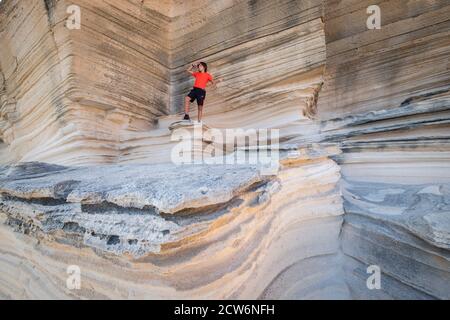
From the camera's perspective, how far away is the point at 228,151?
5480mm

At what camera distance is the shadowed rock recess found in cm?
203

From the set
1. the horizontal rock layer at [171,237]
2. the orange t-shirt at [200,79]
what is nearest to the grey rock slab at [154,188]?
the horizontal rock layer at [171,237]

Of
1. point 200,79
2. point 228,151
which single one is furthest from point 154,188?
point 200,79

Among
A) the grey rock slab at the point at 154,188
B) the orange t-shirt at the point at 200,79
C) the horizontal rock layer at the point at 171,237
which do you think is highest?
the orange t-shirt at the point at 200,79

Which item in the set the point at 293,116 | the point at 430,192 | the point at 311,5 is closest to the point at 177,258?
the point at 430,192

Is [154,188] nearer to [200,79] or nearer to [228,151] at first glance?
[228,151]

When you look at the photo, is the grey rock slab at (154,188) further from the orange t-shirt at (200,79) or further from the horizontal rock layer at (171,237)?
the orange t-shirt at (200,79)

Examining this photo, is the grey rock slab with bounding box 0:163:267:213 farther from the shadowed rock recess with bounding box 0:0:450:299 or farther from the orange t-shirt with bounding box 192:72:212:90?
the orange t-shirt with bounding box 192:72:212:90

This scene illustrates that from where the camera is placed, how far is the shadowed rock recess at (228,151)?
2029 millimetres

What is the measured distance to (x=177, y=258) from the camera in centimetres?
183

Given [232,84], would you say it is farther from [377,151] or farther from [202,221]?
[202,221]

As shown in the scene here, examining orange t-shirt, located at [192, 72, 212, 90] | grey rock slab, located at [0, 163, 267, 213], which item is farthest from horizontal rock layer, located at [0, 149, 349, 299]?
orange t-shirt, located at [192, 72, 212, 90]

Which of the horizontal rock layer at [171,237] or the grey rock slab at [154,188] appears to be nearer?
the horizontal rock layer at [171,237]
